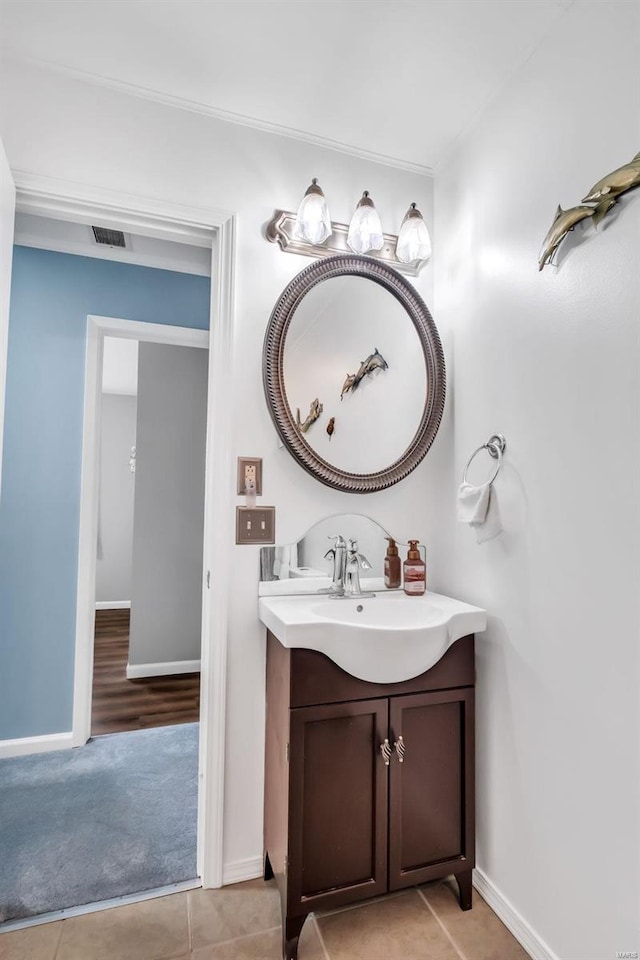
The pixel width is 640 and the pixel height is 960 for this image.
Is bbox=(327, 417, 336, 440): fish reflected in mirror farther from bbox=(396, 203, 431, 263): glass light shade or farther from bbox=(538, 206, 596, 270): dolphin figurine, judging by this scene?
bbox=(538, 206, 596, 270): dolphin figurine

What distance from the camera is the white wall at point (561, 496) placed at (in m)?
1.14

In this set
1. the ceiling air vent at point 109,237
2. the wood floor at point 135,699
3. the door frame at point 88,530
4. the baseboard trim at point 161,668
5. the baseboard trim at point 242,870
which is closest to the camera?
the baseboard trim at point 242,870

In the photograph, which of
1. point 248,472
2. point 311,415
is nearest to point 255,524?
point 248,472

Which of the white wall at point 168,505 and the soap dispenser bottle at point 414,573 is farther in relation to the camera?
the white wall at point 168,505

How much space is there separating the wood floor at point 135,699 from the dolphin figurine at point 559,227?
2.76m

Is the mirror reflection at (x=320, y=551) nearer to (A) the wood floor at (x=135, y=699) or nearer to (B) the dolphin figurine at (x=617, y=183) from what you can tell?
(B) the dolphin figurine at (x=617, y=183)

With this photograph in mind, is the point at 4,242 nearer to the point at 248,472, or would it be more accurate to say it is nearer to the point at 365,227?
the point at 248,472

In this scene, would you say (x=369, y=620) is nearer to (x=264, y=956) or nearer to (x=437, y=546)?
(x=437, y=546)

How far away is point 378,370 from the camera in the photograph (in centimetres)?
186

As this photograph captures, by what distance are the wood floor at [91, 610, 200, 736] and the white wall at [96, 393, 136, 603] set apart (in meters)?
1.92

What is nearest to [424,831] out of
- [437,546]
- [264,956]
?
[264,956]

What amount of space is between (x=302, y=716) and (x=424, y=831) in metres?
0.53

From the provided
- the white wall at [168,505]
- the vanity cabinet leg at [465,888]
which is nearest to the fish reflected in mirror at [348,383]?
the vanity cabinet leg at [465,888]

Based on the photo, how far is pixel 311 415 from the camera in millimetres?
1758
